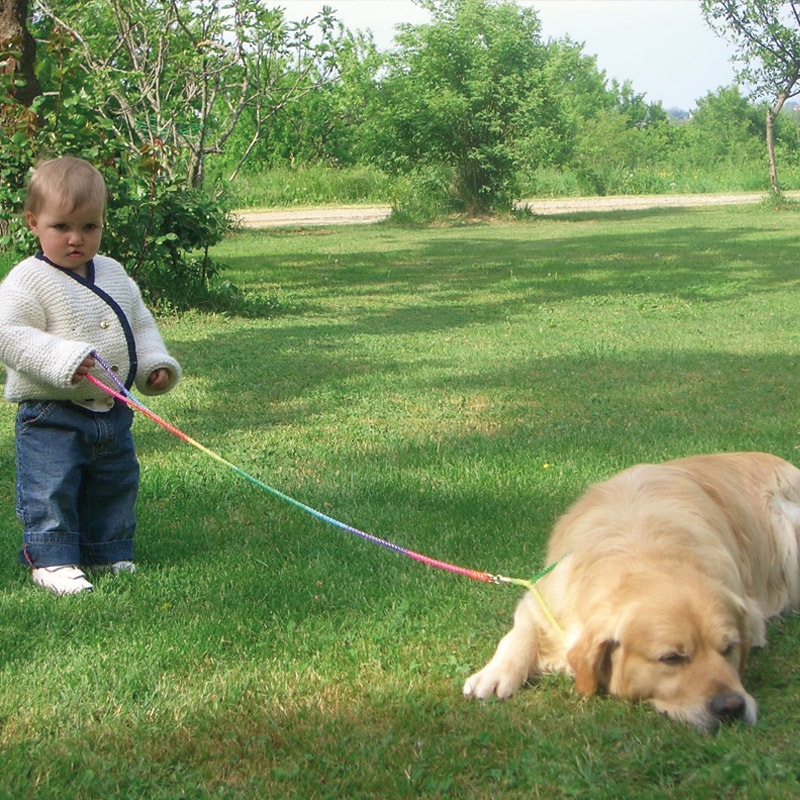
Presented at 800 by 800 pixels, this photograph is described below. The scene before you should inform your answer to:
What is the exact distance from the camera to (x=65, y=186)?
3840 millimetres

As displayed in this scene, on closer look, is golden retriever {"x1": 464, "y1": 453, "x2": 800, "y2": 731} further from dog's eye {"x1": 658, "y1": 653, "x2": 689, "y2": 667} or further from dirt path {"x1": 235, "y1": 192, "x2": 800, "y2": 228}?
dirt path {"x1": 235, "y1": 192, "x2": 800, "y2": 228}

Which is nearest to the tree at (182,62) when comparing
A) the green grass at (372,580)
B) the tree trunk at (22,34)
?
the tree trunk at (22,34)

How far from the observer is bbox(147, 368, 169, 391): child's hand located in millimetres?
4195

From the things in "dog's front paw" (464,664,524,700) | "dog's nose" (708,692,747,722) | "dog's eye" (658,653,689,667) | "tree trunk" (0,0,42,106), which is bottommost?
"dog's front paw" (464,664,524,700)

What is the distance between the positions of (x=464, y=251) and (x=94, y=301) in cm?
1585

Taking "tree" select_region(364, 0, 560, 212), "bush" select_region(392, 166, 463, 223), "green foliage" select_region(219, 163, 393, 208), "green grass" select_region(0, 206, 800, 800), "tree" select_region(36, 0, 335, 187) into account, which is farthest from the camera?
"green foliage" select_region(219, 163, 393, 208)

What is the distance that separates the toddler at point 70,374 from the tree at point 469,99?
78.5 ft

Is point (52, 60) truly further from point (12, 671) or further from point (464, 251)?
point (464, 251)

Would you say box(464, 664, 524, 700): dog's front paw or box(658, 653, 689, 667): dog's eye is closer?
Result: box(658, 653, 689, 667): dog's eye

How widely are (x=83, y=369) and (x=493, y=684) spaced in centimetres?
185

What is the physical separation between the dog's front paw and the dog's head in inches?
9.8

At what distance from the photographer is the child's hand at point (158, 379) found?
4.20 meters

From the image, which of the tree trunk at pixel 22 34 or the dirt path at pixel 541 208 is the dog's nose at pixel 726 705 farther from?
the dirt path at pixel 541 208

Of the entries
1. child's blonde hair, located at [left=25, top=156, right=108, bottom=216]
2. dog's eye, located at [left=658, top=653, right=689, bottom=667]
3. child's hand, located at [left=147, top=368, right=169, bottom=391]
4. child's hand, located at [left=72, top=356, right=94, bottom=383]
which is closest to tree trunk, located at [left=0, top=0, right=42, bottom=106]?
child's blonde hair, located at [left=25, top=156, right=108, bottom=216]
